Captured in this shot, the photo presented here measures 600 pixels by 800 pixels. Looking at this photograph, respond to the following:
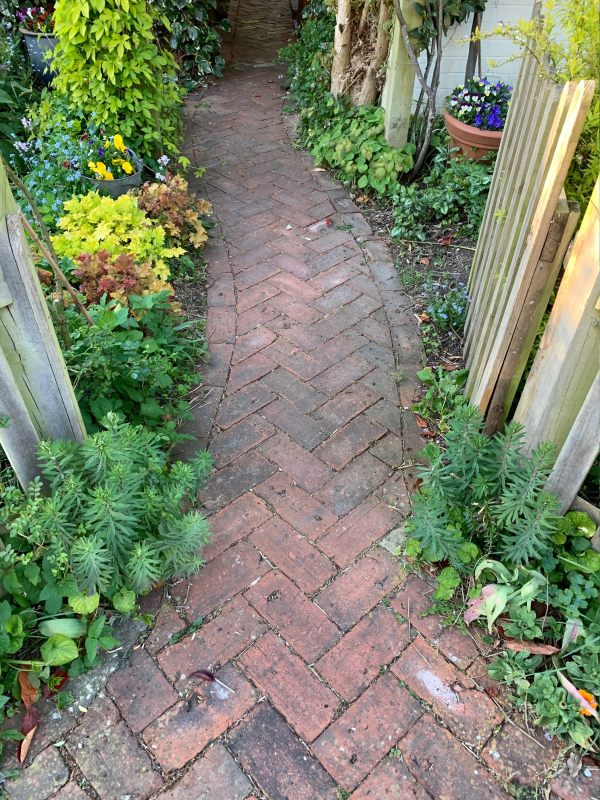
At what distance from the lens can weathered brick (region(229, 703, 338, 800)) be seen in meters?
1.73

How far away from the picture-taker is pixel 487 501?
2.12 m

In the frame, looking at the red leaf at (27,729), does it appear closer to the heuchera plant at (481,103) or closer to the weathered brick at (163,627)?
the weathered brick at (163,627)

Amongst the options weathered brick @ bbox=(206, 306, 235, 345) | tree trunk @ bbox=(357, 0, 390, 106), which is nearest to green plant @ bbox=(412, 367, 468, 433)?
weathered brick @ bbox=(206, 306, 235, 345)

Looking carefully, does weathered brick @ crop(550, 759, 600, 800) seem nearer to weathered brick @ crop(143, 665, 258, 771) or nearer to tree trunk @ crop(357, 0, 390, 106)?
weathered brick @ crop(143, 665, 258, 771)

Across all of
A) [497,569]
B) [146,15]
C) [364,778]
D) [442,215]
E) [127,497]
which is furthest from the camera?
[442,215]

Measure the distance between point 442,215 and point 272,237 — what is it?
3.89 ft

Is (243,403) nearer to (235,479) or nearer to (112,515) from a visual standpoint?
(235,479)

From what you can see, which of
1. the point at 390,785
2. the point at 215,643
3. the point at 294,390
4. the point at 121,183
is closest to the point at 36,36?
the point at 121,183

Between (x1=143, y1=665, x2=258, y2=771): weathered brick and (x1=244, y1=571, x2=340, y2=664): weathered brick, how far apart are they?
217 millimetres

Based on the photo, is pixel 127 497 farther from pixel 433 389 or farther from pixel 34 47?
pixel 34 47

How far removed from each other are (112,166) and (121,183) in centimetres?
17

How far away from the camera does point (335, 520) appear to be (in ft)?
8.01

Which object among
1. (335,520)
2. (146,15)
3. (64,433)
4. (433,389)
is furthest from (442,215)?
(64,433)

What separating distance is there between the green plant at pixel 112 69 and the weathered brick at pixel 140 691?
3.41 m
